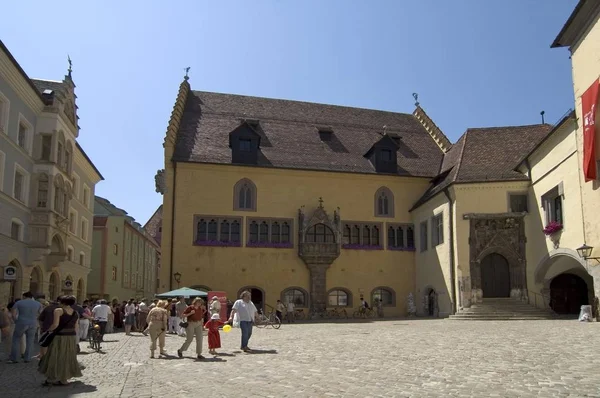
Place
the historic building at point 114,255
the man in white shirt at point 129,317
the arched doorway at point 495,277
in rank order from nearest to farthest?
the man in white shirt at point 129,317 < the arched doorway at point 495,277 < the historic building at point 114,255

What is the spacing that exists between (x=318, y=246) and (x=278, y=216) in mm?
3170

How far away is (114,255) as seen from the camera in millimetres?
51781

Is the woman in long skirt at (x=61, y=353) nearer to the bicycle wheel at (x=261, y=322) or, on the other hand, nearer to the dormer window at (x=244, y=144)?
the bicycle wheel at (x=261, y=322)

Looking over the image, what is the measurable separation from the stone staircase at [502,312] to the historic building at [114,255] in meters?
30.2

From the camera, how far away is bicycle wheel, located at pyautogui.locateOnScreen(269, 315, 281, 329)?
27484 mm

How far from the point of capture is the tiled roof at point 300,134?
3866 cm

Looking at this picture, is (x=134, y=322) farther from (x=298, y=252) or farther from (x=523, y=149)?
(x=523, y=149)

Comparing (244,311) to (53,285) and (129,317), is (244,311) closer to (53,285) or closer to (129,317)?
(129,317)

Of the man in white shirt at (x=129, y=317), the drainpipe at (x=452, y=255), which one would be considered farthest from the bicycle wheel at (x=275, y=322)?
the drainpipe at (x=452, y=255)

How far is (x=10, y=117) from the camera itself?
24.5 meters

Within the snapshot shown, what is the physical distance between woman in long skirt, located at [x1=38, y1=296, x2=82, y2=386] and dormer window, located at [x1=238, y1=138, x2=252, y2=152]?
91.5 ft

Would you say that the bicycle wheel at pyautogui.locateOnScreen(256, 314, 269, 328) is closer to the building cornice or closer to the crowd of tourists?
the crowd of tourists

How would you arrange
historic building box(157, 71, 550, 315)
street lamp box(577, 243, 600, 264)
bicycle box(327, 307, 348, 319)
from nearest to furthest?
street lamp box(577, 243, 600, 264) → historic building box(157, 71, 550, 315) → bicycle box(327, 307, 348, 319)

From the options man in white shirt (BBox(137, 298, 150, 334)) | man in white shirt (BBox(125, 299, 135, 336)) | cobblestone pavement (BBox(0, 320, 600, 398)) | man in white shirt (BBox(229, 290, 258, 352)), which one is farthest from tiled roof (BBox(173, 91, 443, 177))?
cobblestone pavement (BBox(0, 320, 600, 398))
